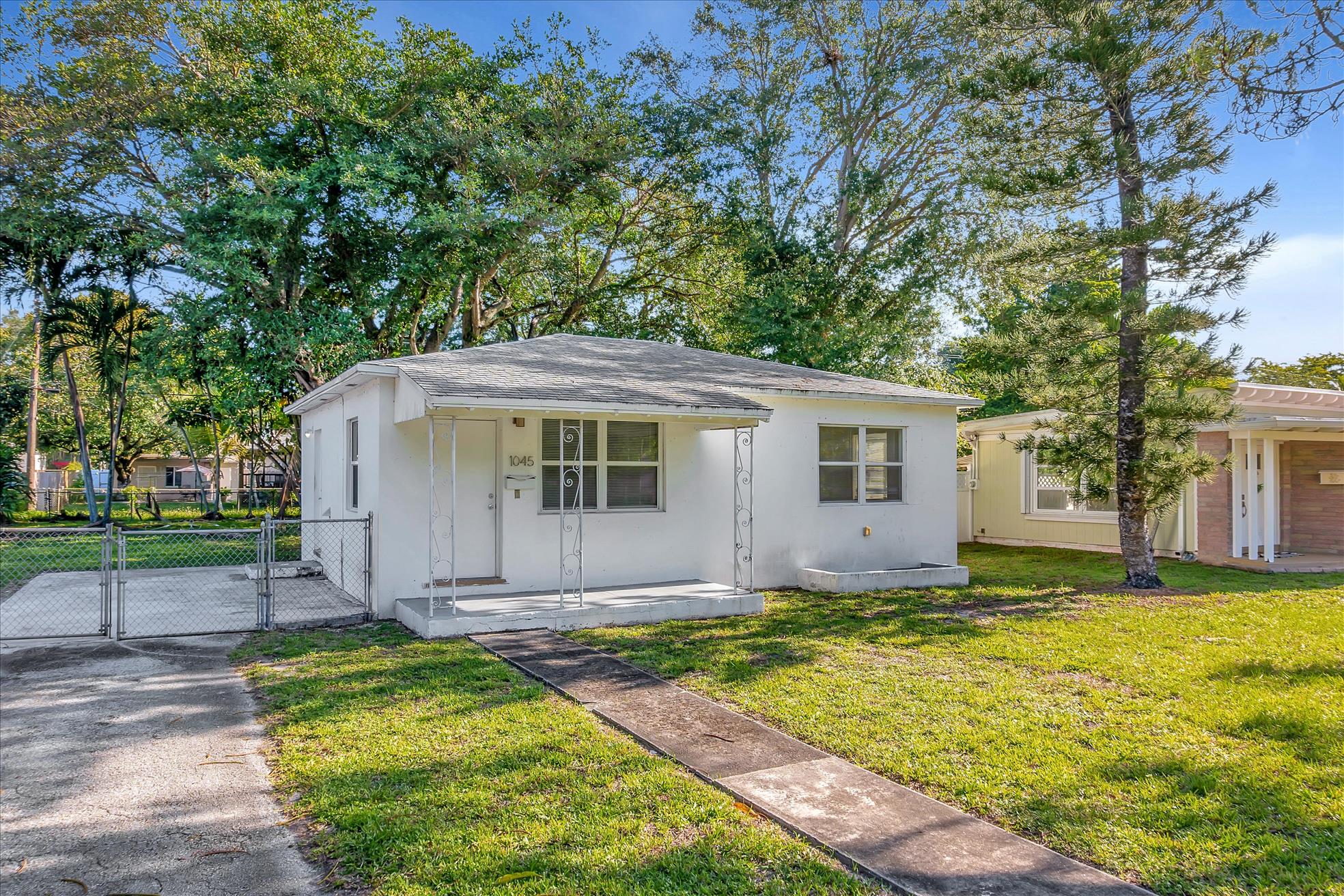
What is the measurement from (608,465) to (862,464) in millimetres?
4067

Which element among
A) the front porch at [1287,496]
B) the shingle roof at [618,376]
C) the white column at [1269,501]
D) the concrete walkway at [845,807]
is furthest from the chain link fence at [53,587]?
the white column at [1269,501]

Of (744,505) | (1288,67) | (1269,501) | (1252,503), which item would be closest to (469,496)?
(744,505)

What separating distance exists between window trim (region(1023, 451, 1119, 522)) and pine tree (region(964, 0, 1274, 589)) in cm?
414

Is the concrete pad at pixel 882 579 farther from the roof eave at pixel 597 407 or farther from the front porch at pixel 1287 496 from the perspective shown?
the front porch at pixel 1287 496

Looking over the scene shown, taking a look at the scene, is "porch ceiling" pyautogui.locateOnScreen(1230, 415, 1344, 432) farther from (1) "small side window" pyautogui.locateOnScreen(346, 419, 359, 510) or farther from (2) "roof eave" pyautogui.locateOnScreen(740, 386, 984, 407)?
(1) "small side window" pyautogui.locateOnScreen(346, 419, 359, 510)

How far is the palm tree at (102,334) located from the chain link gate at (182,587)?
459 cm

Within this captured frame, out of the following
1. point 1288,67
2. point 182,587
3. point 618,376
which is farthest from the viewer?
point 182,587

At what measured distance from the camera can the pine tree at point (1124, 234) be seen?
33.3ft

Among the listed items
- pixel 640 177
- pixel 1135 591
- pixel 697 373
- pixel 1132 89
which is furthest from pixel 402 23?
pixel 1135 591

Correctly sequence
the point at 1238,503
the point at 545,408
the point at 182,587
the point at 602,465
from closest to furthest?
the point at 545,408
the point at 602,465
the point at 182,587
the point at 1238,503

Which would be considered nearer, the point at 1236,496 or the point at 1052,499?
the point at 1236,496

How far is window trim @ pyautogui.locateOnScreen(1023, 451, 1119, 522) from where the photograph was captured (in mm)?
15336

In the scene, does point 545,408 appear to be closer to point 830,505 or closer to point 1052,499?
point 830,505

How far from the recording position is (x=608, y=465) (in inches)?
380
